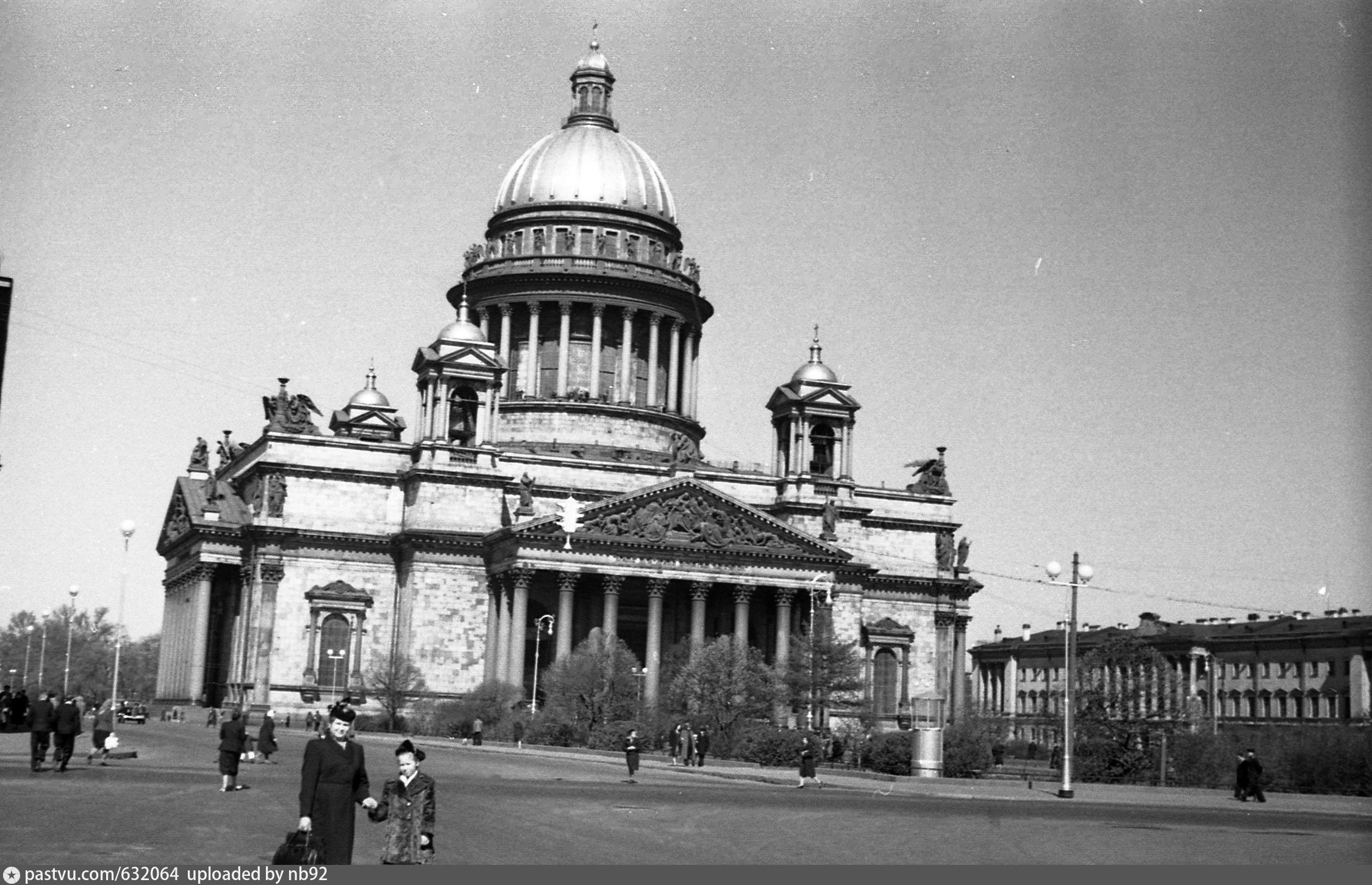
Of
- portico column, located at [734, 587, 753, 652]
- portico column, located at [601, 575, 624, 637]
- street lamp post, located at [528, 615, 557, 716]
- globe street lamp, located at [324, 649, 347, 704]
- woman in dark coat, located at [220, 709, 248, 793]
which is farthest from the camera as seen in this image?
portico column, located at [734, 587, 753, 652]

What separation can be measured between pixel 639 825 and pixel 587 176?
283 feet

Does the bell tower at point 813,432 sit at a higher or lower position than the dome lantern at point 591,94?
lower

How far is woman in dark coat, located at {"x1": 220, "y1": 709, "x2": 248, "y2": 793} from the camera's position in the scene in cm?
3472

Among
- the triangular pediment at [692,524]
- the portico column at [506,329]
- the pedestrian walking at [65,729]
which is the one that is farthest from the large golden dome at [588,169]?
the pedestrian walking at [65,729]

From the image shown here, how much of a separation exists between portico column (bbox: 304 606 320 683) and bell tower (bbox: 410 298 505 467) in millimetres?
9895

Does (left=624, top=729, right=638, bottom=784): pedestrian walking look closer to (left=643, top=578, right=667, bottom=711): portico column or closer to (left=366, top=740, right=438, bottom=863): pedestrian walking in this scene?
(left=366, top=740, right=438, bottom=863): pedestrian walking

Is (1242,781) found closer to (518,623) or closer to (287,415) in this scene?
(518,623)

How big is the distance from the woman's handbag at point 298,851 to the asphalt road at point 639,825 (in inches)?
215

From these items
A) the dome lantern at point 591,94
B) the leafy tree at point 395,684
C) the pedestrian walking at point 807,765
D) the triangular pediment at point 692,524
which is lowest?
the pedestrian walking at point 807,765

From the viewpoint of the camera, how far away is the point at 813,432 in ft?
333

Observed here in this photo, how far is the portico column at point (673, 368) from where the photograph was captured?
11025 cm

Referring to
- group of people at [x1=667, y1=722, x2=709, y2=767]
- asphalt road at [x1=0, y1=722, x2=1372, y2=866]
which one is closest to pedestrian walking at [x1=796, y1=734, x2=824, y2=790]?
asphalt road at [x1=0, y1=722, x2=1372, y2=866]

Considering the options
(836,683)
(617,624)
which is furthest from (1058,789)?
(617,624)

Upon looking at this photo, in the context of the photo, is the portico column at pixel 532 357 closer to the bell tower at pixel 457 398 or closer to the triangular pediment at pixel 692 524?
the bell tower at pixel 457 398
